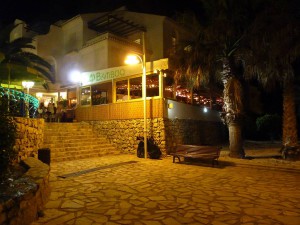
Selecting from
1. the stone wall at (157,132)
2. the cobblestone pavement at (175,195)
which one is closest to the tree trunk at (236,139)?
the cobblestone pavement at (175,195)

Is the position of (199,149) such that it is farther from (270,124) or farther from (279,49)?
(270,124)

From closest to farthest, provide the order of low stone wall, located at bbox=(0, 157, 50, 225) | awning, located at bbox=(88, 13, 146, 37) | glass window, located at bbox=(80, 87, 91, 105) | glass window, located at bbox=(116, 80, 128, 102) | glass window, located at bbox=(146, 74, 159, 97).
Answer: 1. low stone wall, located at bbox=(0, 157, 50, 225)
2. glass window, located at bbox=(146, 74, 159, 97)
3. glass window, located at bbox=(116, 80, 128, 102)
4. glass window, located at bbox=(80, 87, 91, 105)
5. awning, located at bbox=(88, 13, 146, 37)

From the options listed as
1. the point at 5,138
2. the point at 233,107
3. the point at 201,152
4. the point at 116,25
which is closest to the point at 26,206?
the point at 5,138

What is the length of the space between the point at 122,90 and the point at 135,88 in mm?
1426

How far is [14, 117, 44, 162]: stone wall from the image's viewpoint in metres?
9.28

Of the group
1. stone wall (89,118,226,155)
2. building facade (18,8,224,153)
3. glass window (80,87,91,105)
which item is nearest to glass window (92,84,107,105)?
building facade (18,8,224,153)

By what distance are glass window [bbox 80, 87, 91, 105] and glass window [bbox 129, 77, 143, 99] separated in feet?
11.2

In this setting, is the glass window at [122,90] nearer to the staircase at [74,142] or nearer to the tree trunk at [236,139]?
the staircase at [74,142]

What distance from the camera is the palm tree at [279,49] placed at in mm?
11414

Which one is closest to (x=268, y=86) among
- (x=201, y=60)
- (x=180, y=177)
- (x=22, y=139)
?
(x=201, y=60)

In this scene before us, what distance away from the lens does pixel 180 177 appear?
931 centimetres

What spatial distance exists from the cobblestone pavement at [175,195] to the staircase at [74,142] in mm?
2785

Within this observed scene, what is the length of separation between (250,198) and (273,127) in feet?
65.3

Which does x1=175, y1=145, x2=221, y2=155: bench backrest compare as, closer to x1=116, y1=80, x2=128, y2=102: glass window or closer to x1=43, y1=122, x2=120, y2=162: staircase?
x1=43, y1=122, x2=120, y2=162: staircase
